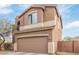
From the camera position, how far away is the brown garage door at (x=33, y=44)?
105 inches

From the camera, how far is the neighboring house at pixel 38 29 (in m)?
2.64

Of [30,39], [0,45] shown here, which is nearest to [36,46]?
[30,39]

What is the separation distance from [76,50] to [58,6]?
0.67 m

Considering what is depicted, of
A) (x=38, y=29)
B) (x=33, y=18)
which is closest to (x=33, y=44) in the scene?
(x=38, y=29)

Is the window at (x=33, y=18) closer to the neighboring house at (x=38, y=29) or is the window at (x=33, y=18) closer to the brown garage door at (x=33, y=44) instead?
the neighboring house at (x=38, y=29)

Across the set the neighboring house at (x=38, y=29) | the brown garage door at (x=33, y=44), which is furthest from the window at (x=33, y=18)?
the brown garage door at (x=33, y=44)

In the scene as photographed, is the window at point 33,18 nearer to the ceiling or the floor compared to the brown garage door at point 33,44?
nearer to the ceiling

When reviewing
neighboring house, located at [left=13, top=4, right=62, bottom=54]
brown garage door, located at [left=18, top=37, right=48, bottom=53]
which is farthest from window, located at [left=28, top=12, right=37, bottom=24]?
brown garage door, located at [left=18, top=37, right=48, bottom=53]

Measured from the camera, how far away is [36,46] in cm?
269

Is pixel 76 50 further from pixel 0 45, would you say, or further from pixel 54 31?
pixel 0 45

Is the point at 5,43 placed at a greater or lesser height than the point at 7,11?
lesser

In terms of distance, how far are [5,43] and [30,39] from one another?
0.36 meters

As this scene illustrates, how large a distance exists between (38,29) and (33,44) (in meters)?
0.23
